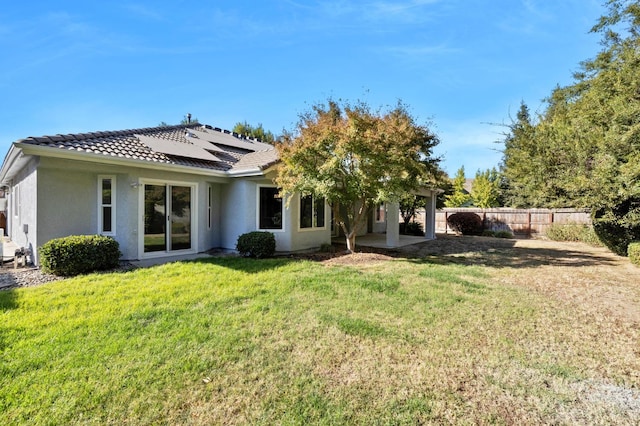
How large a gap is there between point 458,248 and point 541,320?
930 cm

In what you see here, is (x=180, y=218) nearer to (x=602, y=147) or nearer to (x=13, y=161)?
(x=13, y=161)

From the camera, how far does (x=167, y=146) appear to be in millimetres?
11602

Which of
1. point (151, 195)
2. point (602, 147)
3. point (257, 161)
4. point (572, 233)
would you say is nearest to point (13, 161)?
point (151, 195)

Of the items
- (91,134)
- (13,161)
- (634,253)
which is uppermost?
(91,134)

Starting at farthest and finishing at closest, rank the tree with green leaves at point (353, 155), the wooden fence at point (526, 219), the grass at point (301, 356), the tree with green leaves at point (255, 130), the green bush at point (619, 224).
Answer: the tree with green leaves at point (255, 130) < the wooden fence at point (526, 219) < the green bush at point (619, 224) < the tree with green leaves at point (353, 155) < the grass at point (301, 356)

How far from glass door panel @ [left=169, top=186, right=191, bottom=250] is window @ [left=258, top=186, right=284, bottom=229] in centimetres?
252

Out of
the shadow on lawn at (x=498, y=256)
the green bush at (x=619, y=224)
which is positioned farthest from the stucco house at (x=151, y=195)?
the green bush at (x=619, y=224)

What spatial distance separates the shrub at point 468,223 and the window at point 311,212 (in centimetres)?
1256

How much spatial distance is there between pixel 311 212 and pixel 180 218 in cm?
498

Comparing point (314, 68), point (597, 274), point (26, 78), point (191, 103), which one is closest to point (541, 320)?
point (597, 274)

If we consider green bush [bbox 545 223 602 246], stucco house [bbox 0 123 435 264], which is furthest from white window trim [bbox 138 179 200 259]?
green bush [bbox 545 223 602 246]

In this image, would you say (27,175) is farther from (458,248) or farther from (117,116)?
(458,248)

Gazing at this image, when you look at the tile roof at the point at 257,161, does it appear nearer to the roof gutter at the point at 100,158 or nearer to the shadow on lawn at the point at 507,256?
the roof gutter at the point at 100,158

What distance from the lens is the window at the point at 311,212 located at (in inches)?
505
